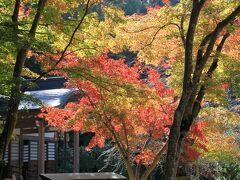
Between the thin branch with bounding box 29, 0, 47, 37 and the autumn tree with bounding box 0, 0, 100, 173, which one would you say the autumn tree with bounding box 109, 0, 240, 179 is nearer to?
the autumn tree with bounding box 0, 0, 100, 173

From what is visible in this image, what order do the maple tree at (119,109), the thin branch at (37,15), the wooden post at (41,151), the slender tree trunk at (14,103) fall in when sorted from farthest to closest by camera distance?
the wooden post at (41,151)
the maple tree at (119,109)
the thin branch at (37,15)
the slender tree trunk at (14,103)

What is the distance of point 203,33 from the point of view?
33.5 ft

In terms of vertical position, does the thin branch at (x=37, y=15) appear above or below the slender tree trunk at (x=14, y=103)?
above

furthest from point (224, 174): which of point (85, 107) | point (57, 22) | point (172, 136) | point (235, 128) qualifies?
point (57, 22)

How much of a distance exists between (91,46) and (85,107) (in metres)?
2.32

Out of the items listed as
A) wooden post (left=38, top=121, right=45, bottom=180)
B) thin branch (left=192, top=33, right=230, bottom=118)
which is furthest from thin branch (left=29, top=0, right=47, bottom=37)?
wooden post (left=38, top=121, right=45, bottom=180)

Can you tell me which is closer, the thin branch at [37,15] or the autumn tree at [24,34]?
the autumn tree at [24,34]

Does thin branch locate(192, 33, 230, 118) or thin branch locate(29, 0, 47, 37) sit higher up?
thin branch locate(29, 0, 47, 37)

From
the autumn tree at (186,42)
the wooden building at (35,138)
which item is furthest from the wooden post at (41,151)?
the autumn tree at (186,42)

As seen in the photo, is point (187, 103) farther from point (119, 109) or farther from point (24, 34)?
point (24, 34)

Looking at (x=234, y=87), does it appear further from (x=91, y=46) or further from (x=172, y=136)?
(x=91, y=46)

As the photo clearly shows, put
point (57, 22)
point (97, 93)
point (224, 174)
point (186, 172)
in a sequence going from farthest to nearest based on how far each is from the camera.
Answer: point (224, 174)
point (186, 172)
point (97, 93)
point (57, 22)

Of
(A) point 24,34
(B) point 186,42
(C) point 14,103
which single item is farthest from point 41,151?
(B) point 186,42

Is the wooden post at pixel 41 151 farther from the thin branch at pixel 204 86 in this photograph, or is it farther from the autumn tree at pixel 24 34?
the thin branch at pixel 204 86
